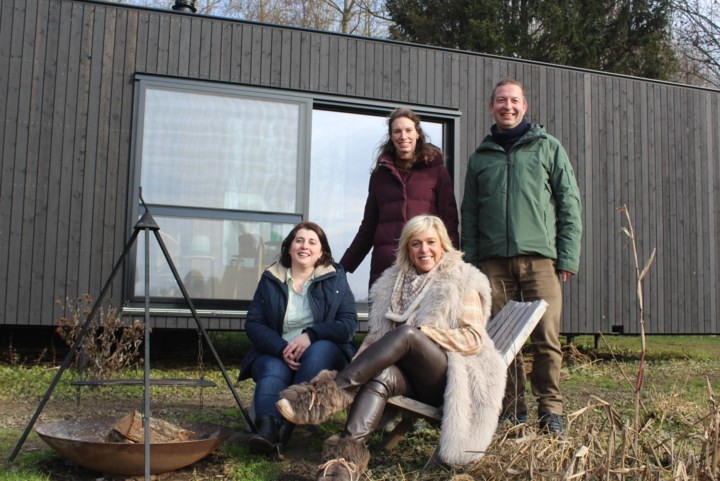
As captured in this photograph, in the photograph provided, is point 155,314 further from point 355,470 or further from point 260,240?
point 355,470

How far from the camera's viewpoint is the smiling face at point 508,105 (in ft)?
11.4

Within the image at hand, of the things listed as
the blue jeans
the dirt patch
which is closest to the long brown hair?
the blue jeans

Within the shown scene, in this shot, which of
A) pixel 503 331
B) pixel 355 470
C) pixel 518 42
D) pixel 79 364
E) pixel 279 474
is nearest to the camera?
pixel 355 470

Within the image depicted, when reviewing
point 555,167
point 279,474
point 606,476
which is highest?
point 555,167

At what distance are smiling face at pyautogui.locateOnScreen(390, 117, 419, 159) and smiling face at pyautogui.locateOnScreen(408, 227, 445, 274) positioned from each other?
27.5 inches

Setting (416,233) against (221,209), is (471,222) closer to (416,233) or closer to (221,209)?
(416,233)

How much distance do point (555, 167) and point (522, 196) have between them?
240 mm

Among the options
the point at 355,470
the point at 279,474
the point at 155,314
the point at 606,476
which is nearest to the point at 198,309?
the point at 155,314

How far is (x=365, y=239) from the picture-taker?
404 centimetres

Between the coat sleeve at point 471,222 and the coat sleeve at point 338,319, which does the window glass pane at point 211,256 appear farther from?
the coat sleeve at point 471,222

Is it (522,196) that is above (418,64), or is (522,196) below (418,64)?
below

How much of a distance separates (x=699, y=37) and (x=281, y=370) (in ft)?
54.8

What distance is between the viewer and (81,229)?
5570 millimetres

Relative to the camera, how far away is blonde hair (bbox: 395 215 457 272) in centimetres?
317
